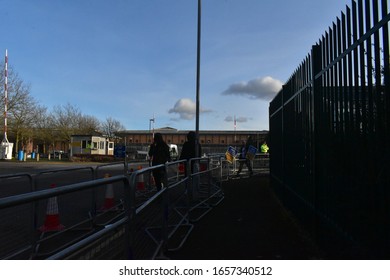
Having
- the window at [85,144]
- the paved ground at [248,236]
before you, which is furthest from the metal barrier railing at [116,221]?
the window at [85,144]

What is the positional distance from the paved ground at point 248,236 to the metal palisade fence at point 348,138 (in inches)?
14.4

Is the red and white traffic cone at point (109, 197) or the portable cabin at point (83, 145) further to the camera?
the portable cabin at point (83, 145)

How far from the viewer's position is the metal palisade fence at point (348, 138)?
3.11 meters

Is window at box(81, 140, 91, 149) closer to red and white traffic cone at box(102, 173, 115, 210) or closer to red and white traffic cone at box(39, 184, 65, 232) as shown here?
red and white traffic cone at box(102, 173, 115, 210)

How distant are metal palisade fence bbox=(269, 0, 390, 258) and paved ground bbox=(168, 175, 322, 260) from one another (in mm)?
365

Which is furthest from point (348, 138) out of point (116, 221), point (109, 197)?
point (109, 197)

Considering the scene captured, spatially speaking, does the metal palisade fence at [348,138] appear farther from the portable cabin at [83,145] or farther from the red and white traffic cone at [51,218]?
the portable cabin at [83,145]

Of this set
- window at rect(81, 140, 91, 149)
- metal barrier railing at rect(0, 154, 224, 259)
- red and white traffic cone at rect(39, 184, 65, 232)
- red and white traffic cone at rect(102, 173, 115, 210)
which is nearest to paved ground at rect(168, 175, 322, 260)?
metal barrier railing at rect(0, 154, 224, 259)

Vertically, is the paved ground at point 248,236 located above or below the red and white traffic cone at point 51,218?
below

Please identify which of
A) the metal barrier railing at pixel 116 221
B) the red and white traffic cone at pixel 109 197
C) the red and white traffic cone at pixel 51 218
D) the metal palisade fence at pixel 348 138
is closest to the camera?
the metal barrier railing at pixel 116 221

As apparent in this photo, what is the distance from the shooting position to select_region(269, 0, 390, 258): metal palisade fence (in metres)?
3.11

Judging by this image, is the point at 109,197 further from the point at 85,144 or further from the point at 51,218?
the point at 85,144

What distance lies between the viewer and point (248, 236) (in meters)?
5.73

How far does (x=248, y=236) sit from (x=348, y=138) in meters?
2.59
